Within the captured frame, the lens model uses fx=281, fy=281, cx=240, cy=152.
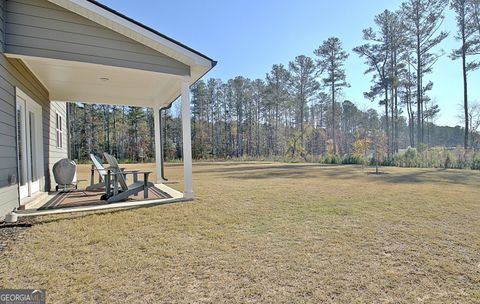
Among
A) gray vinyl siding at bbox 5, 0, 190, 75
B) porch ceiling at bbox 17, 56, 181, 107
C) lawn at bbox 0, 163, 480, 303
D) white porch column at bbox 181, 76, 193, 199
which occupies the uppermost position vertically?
gray vinyl siding at bbox 5, 0, 190, 75

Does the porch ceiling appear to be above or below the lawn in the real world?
above

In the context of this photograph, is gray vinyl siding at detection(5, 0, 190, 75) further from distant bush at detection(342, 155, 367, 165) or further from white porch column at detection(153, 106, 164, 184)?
distant bush at detection(342, 155, 367, 165)

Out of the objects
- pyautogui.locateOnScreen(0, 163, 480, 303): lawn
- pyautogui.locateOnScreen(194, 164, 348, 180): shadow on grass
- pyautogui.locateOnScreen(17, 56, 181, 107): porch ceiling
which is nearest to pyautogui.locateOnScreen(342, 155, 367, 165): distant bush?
pyautogui.locateOnScreen(194, 164, 348, 180): shadow on grass

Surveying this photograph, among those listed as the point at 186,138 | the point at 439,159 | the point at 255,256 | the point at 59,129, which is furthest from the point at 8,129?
the point at 439,159

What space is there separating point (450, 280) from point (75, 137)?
121 feet

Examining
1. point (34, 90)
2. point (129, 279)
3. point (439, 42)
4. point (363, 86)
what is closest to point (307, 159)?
point (363, 86)

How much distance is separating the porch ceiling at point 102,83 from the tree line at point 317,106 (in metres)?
14.1

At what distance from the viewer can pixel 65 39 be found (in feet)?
15.9

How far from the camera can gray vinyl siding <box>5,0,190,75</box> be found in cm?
449

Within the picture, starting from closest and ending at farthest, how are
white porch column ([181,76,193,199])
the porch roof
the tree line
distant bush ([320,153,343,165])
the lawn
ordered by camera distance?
the lawn < the porch roof < white porch column ([181,76,193,199]) < distant bush ([320,153,343,165]) < the tree line

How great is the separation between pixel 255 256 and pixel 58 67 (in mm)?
5333

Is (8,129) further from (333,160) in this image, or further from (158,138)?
(333,160)

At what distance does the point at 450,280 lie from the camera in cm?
241

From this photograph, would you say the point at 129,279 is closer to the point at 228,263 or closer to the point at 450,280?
the point at 228,263
